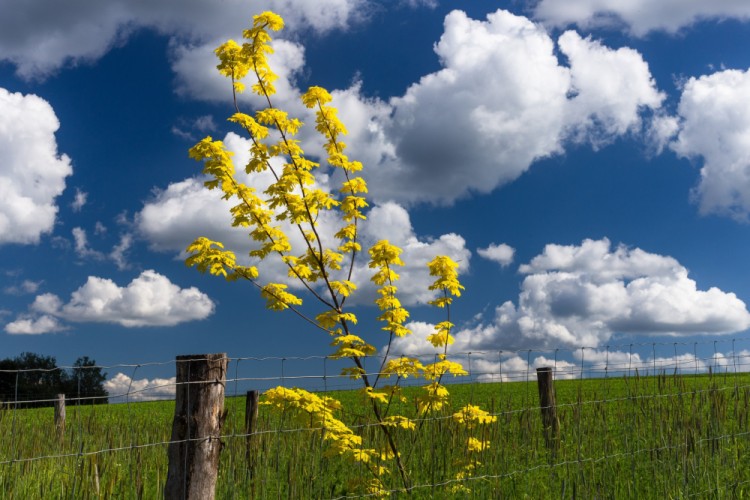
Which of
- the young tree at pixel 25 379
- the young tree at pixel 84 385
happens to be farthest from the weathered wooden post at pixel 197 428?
the young tree at pixel 25 379

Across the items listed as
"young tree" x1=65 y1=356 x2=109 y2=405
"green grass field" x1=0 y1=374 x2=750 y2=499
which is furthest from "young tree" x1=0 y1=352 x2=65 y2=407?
"green grass field" x1=0 y1=374 x2=750 y2=499

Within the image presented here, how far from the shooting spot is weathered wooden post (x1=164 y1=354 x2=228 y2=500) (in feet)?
14.1

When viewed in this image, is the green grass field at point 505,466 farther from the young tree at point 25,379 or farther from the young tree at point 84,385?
the young tree at point 25,379

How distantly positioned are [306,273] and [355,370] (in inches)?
49.0

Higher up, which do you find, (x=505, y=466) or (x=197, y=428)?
(x=197, y=428)

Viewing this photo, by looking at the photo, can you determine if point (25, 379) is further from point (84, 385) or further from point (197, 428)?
point (197, 428)

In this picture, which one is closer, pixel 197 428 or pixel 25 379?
pixel 197 428

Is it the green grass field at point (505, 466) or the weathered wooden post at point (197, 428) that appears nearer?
the weathered wooden post at point (197, 428)

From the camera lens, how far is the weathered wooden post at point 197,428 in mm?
4305

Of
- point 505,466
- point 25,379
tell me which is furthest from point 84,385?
point 505,466

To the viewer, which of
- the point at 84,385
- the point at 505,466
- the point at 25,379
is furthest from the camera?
the point at 25,379

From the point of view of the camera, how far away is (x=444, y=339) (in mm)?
6449

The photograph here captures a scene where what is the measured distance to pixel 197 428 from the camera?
434 cm

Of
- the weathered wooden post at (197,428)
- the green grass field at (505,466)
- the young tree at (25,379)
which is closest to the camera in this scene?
the weathered wooden post at (197,428)
